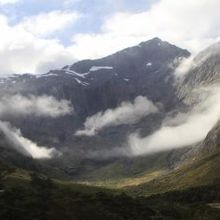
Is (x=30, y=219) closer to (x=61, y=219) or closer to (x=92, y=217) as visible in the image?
(x=61, y=219)

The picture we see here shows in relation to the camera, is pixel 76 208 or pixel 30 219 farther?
pixel 76 208

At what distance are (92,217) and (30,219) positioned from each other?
29811 millimetres

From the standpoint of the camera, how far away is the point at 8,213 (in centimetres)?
17775

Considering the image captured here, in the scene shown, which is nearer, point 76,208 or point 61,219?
point 61,219

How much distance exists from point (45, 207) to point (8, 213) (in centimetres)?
1770

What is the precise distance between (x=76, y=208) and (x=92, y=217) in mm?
6617

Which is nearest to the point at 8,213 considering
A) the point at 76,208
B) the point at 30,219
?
the point at 30,219

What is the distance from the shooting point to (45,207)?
19200 cm

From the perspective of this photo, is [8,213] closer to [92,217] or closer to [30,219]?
[30,219]

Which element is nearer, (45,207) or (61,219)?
(61,219)

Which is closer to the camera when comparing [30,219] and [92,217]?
[30,219]

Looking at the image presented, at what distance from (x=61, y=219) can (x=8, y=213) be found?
60.3 ft

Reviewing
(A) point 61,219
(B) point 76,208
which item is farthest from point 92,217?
(A) point 61,219

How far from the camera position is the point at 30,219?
17188 centimetres
